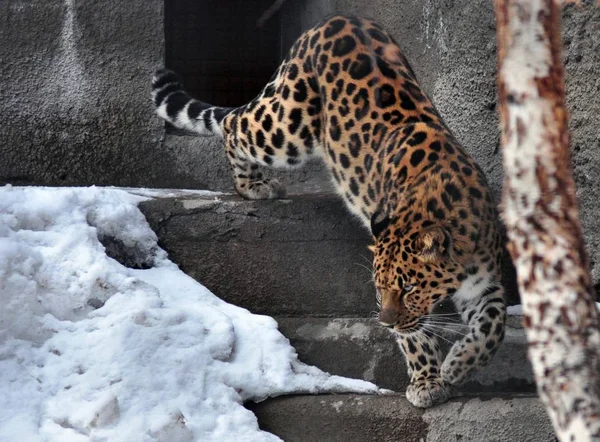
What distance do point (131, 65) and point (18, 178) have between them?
41.8 inches

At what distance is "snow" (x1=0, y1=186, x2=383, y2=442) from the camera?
13.5ft

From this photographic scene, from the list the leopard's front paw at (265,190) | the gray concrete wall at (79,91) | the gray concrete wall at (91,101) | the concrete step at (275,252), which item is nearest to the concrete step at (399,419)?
the concrete step at (275,252)

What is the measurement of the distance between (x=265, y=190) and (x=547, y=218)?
398cm

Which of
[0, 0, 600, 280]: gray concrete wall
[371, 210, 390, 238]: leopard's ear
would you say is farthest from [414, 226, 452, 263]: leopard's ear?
[0, 0, 600, 280]: gray concrete wall

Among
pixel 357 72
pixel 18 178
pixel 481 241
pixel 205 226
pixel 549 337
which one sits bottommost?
pixel 18 178

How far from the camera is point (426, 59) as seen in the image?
6.12 meters

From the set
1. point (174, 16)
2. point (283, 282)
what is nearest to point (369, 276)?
point (283, 282)

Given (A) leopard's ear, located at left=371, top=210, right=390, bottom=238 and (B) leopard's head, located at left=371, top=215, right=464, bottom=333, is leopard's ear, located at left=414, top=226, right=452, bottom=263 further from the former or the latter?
(A) leopard's ear, located at left=371, top=210, right=390, bottom=238

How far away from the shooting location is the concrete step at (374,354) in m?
4.65

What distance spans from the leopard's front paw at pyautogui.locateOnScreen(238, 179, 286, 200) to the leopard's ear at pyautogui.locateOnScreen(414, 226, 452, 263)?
4.68 ft

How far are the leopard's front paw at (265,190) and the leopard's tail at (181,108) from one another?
494mm

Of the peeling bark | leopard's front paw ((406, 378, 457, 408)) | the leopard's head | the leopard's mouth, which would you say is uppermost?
the peeling bark

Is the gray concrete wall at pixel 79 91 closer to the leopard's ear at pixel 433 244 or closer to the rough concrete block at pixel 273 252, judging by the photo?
the rough concrete block at pixel 273 252

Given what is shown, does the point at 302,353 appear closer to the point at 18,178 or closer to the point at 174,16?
the point at 18,178
